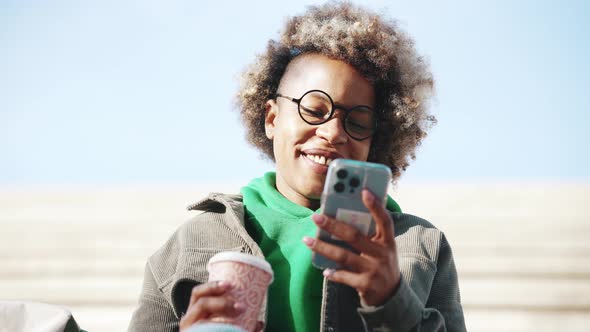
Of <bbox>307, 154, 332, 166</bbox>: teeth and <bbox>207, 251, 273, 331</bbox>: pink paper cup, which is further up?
<bbox>307, 154, 332, 166</bbox>: teeth

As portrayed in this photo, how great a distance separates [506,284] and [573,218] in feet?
12.6

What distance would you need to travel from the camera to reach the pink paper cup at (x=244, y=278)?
4.87 ft

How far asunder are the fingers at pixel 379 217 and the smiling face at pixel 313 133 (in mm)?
666

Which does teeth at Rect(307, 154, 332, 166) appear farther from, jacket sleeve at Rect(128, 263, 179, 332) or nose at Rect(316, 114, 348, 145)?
jacket sleeve at Rect(128, 263, 179, 332)

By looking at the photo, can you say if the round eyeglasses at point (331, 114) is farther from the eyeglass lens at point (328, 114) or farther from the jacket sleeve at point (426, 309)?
the jacket sleeve at point (426, 309)

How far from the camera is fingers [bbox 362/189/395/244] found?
148 cm

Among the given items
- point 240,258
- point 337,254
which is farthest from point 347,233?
point 240,258

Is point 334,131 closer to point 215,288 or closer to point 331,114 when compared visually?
point 331,114

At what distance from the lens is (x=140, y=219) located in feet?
33.2

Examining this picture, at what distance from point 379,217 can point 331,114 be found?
738 mm

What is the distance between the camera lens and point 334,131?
2.14m

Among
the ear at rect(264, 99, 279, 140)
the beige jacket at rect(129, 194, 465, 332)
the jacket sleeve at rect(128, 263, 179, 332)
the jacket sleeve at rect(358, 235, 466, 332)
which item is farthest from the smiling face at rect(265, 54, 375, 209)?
the jacket sleeve at rect(128, 263, 179, 332)

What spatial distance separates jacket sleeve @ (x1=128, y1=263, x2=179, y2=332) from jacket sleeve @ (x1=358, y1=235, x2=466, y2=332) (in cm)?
78

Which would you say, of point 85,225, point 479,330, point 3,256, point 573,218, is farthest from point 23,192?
point 479,330
